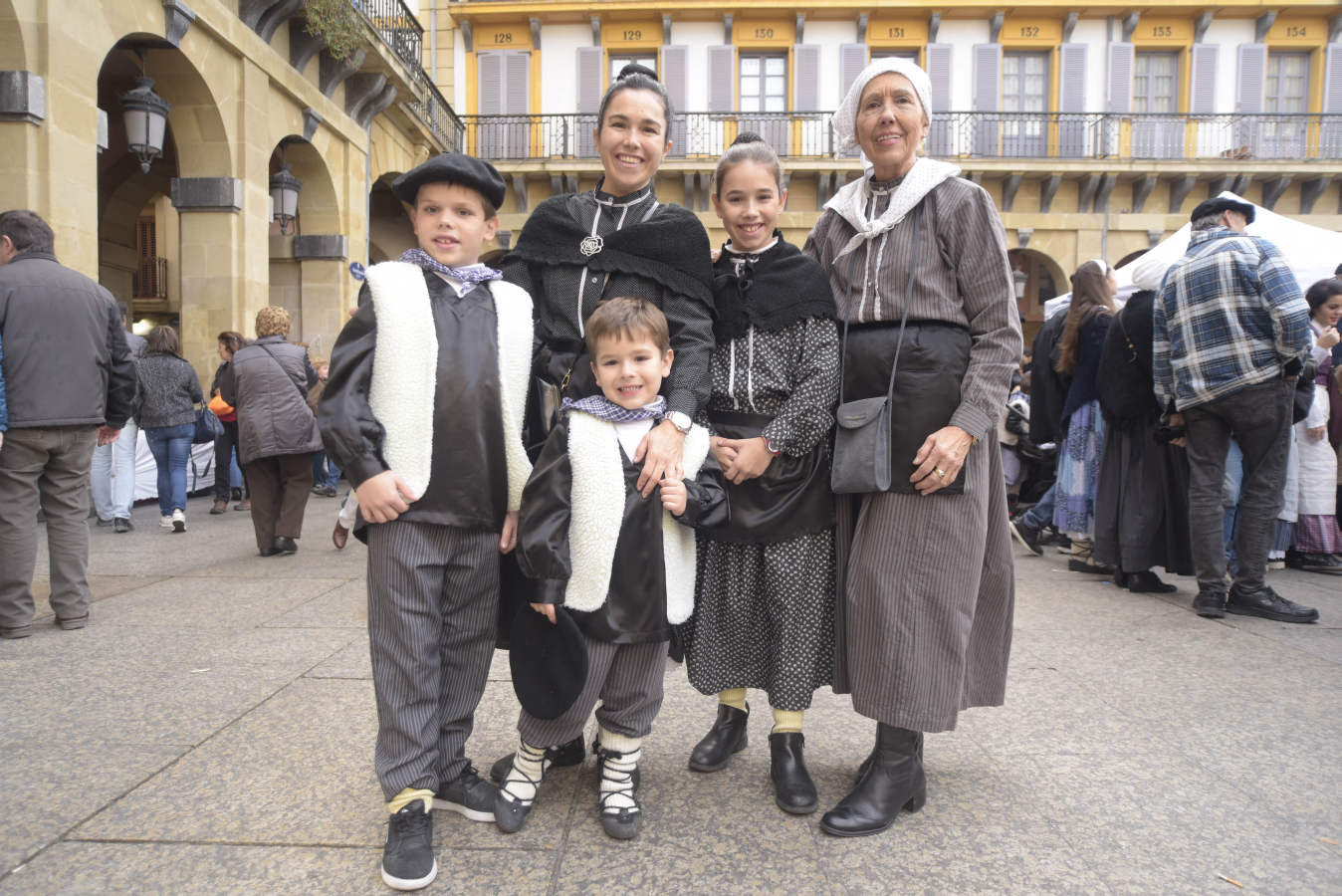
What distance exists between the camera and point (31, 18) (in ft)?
21.9

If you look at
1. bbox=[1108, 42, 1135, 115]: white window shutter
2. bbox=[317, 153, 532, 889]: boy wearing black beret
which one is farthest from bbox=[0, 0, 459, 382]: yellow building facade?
bbox=[1108, 42, 1135, 115]: white window shutter

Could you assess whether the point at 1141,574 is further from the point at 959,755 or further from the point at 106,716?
the point at 106,716

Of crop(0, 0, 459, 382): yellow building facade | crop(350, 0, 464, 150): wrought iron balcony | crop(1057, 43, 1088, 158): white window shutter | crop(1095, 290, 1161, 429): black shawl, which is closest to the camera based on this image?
crop(1095, 290, 1161, 429): black shawl

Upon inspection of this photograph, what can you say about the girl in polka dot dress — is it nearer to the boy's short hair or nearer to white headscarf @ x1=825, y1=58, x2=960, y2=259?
white headscarf @ x1=825, y1=58, x2=960, y2=259

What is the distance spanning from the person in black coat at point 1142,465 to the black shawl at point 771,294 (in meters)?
3.49

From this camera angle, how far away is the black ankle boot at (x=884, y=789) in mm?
2219

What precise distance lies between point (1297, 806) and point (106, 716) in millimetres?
3645

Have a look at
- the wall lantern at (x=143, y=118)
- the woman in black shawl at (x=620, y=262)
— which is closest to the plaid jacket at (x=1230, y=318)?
the woman in black shawl at (x=620, y=262)

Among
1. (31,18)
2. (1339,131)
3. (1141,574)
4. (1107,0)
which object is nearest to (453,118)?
(31,18)

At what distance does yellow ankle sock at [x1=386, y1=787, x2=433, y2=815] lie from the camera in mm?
2059

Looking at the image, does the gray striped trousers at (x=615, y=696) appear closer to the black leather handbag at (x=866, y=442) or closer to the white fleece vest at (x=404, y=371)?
the white fleece vest at (x=404, y=371)

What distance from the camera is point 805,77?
1942cm

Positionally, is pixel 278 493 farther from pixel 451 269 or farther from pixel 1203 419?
pixel 1203 419

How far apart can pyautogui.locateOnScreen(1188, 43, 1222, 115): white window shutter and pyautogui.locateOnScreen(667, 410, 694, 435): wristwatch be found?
2172 cm
